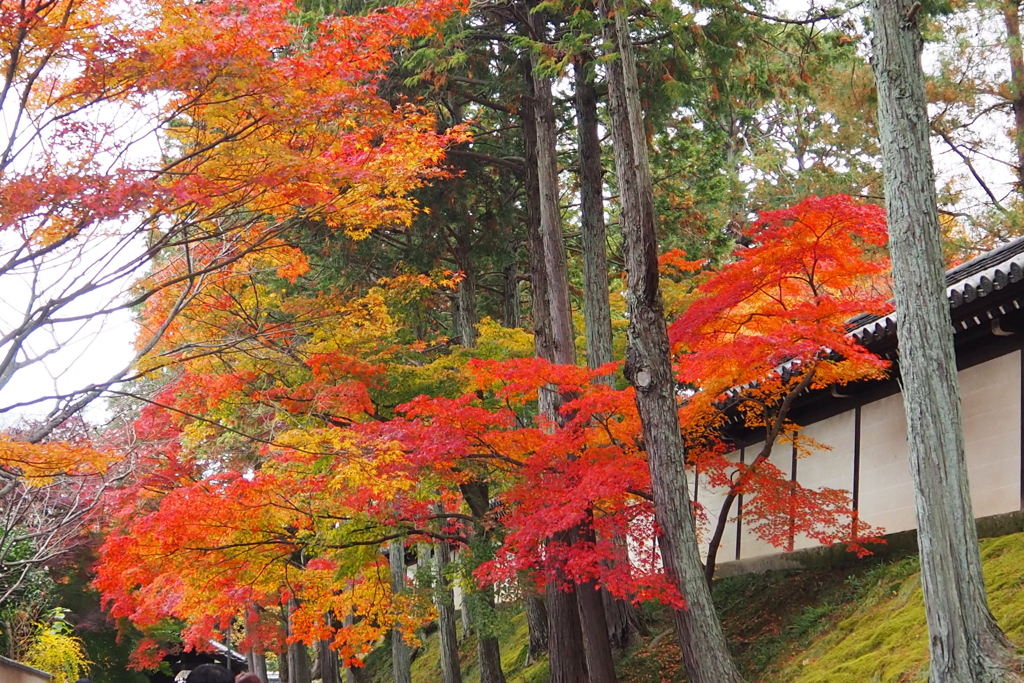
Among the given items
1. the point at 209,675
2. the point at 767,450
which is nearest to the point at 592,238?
the point at 767,450

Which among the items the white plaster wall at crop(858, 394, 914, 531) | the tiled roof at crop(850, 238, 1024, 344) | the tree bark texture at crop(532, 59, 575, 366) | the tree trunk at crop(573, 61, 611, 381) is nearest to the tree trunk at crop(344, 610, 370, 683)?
the tree trunk at crop(573, 61, 611, 381)

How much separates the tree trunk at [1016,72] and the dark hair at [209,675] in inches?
561

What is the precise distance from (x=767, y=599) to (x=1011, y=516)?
4.02m

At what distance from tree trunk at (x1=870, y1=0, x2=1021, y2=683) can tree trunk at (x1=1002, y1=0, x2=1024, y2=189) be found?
7819 mm

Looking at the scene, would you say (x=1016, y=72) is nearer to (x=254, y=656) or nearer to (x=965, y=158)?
(x=965, y=158)

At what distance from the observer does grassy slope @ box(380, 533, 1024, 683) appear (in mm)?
9343

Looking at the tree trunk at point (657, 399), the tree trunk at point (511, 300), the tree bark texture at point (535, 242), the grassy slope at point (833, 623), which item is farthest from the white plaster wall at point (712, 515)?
the tree trunk at point (657, 399)

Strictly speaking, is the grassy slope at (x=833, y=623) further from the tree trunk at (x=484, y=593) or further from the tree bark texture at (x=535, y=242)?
the tree bark texture at (x=535, y=242)

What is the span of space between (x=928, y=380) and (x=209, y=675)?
565 cm

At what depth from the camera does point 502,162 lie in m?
15.2

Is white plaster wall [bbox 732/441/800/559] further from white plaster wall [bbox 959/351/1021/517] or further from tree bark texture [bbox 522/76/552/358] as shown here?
tree bark texture [bbox 522/76/552/358]

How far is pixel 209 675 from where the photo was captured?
415cm

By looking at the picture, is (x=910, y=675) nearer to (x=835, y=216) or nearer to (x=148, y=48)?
(x=835, y=216)

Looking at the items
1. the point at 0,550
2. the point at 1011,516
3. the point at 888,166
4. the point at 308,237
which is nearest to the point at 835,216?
the point at 888,166
